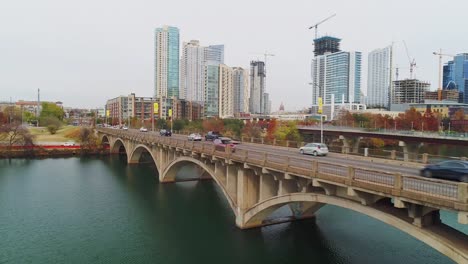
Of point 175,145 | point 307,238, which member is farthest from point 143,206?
point 307,238

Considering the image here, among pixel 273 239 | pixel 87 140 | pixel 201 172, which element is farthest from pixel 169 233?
pixel 87 140

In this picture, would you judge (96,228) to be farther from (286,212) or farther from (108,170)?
(108,170)

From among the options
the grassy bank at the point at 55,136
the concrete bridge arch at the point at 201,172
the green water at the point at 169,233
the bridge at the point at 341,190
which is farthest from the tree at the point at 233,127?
the bridge at the point at 341,190

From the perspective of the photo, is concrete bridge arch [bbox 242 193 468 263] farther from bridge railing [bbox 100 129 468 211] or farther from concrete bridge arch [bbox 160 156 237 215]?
concrete bridge arch [bbox 160 156 237 215]

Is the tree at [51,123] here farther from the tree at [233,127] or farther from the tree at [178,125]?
the tree at [233,127]

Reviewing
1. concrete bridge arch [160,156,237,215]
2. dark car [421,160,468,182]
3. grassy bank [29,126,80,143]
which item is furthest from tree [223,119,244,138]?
dark car [421,160,468,182]
